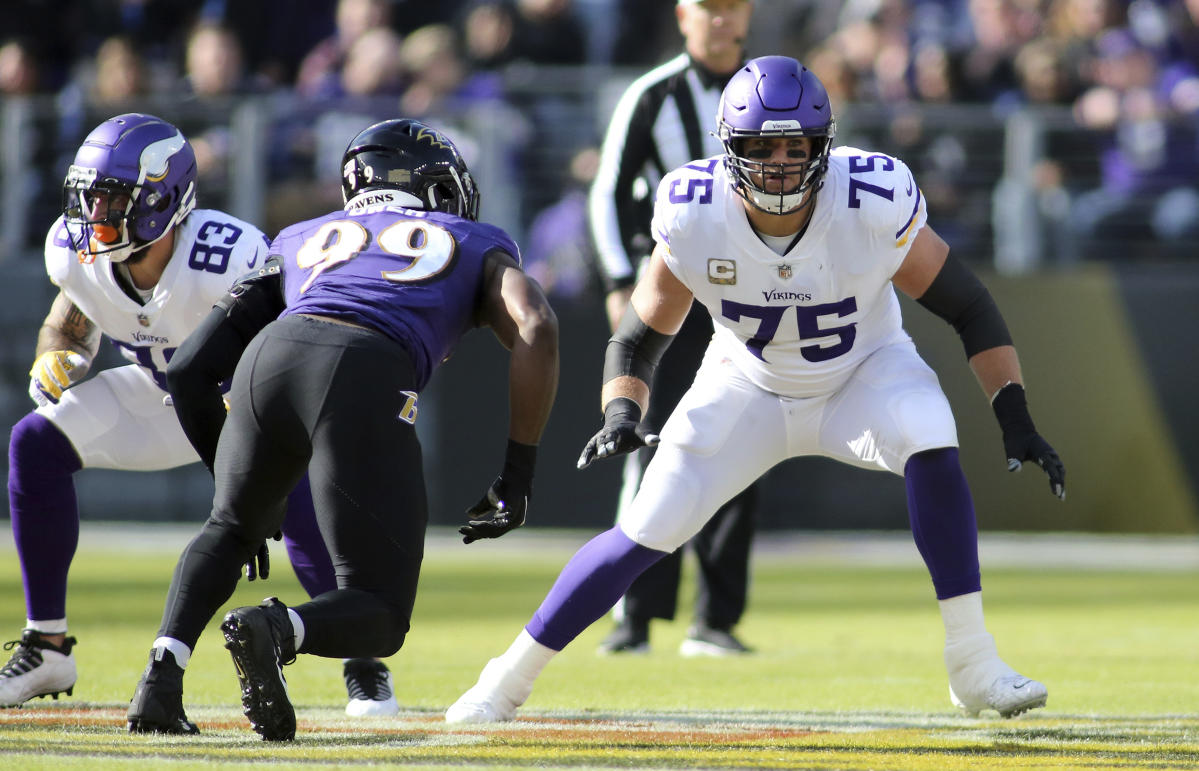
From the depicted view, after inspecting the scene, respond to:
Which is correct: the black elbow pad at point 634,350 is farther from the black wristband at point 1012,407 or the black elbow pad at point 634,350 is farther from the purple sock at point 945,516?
the black wristband at point 1012,407

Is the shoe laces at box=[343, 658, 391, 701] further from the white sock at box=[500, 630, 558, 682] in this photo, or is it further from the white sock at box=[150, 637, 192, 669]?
the white sock at box=[150, 637, 192, 669]

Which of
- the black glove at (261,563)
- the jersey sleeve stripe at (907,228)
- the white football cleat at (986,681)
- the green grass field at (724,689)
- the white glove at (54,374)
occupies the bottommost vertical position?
the green grass field at (724,689)

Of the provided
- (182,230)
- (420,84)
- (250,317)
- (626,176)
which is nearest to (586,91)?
(420,84)

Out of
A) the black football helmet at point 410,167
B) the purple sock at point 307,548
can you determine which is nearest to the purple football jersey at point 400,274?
the black football helmet at point 410,167

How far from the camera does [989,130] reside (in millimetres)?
11750

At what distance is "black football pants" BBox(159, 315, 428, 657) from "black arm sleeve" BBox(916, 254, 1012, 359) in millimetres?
1606

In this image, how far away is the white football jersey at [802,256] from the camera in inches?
184

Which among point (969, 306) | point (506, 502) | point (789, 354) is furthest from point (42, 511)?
point (969, 306)

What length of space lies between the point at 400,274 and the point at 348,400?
0.42m

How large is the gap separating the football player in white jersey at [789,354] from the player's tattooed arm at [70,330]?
1798 mm

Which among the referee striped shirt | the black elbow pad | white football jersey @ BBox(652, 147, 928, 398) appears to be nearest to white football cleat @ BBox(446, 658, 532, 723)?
the black elbow pad

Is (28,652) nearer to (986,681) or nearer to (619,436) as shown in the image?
(619,436)

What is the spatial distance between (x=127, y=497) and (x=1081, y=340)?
696 centimetres

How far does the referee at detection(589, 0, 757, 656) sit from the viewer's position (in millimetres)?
6656
